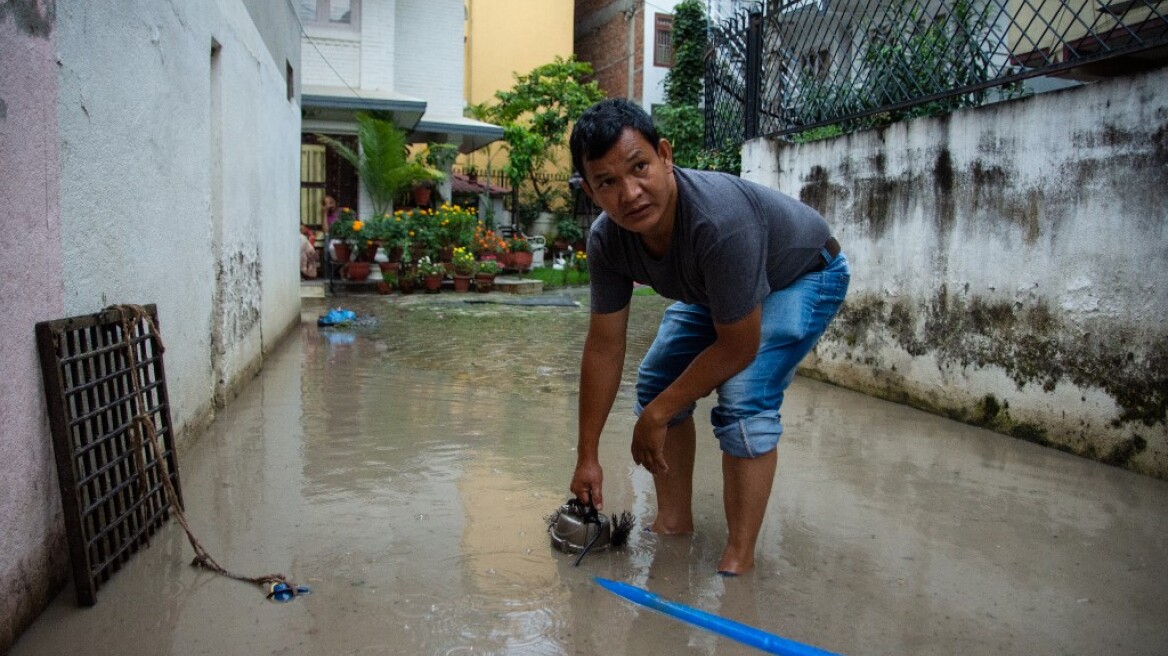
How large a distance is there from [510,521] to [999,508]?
1.82 metres

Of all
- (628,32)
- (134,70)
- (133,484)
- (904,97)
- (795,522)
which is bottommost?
(795,522)

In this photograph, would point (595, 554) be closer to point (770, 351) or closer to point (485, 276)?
point (770, 351)

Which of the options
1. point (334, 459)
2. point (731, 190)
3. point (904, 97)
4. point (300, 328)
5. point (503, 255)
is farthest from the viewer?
point (503, 255)

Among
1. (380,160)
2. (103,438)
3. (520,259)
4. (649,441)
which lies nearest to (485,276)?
(380,160)

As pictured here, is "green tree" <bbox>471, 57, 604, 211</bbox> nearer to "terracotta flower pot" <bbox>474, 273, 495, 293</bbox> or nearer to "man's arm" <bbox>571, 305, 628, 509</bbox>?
"terracotta flower pot" <bbox>474, 273, 495, 293</bbox>

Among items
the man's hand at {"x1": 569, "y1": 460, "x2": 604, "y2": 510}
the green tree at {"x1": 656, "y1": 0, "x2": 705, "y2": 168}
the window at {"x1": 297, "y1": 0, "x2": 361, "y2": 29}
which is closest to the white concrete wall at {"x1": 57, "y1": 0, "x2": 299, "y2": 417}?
the man's hand at {"x1": 569, "y1": 460, "x2": 604, "y2": 510}

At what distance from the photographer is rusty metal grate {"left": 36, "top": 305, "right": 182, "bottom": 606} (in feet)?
7.36

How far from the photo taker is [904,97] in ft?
17.6

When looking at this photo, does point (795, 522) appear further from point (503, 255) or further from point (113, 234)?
point (503, 255)

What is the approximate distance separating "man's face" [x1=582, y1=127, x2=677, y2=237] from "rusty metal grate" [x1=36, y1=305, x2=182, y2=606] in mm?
1437

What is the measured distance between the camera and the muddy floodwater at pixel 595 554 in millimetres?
2188

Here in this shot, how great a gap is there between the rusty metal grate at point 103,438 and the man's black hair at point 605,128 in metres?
1.41

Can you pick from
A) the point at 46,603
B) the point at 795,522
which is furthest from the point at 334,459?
the point at 795,522

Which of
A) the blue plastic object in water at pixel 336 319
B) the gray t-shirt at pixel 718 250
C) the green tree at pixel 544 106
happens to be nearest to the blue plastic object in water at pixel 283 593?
the gray t-shirt at pixel 718 250
